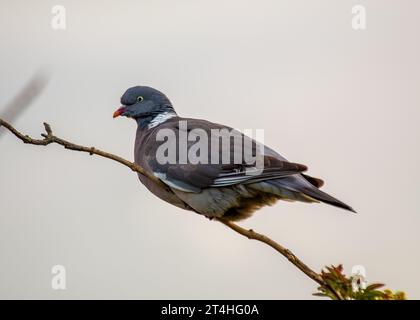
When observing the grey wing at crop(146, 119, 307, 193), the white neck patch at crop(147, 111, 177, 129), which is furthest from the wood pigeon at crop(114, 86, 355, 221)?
the white neck patch at crop(147, 111, 177, 129)

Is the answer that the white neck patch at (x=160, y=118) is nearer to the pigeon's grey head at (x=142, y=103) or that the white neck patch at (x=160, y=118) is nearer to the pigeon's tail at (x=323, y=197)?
the pigeon's grey head at (x=142, y=103)

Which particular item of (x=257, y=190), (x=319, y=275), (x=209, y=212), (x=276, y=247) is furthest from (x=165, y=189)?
(x=319, y=275)

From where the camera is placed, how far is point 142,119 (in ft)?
18.3

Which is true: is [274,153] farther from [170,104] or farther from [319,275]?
[319,275]

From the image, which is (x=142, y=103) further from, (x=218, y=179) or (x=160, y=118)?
(x=218, y=179)

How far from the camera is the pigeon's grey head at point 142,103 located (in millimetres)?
5520

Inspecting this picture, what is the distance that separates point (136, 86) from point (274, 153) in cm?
152

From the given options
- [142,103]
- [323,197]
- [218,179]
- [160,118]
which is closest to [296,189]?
[323,197]

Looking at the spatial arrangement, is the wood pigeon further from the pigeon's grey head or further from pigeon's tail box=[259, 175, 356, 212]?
the pigeon's grey head

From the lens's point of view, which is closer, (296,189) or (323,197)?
(323,197)

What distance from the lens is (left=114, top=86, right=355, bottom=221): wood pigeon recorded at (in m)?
4.13

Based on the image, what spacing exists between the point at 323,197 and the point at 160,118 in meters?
2.14

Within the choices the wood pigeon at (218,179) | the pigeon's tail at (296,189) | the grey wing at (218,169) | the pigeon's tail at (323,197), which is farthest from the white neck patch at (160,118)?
the pigeon's tail at (323,197)

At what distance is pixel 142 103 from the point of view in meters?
5.53
